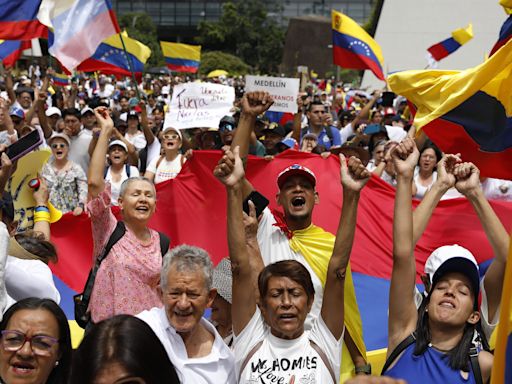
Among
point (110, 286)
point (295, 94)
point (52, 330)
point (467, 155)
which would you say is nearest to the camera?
point (52, 330)

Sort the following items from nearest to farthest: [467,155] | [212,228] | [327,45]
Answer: [467,155], [212,228], [327,45]

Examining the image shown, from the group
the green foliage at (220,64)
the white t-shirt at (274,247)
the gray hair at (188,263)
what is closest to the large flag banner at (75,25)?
the white t-shirt at (274,247)

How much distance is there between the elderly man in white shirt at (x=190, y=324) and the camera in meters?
2.96

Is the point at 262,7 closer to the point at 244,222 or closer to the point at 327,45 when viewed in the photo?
the point at 327,45

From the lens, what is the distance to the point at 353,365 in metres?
3.77

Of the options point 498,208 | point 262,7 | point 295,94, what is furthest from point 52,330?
point 262,7

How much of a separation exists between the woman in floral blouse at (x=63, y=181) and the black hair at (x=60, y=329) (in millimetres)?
4138

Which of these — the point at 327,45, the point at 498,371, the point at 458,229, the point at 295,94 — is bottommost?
the point at 498,371

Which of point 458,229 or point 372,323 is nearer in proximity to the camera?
point 372,323

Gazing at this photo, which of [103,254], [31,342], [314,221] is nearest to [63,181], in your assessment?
[314,221]

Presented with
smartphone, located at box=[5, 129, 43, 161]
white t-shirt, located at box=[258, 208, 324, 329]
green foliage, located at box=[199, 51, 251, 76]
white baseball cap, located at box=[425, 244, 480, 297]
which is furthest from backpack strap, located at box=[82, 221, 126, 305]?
green foliage, located at box=[199, 51, 251, 76]

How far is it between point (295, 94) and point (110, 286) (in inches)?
197

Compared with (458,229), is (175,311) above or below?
below

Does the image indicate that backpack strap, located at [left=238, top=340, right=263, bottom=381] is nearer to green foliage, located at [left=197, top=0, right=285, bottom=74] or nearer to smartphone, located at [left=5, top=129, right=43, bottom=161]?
smartphone, located at [left=5, top=129, right=43, bottom=161]
